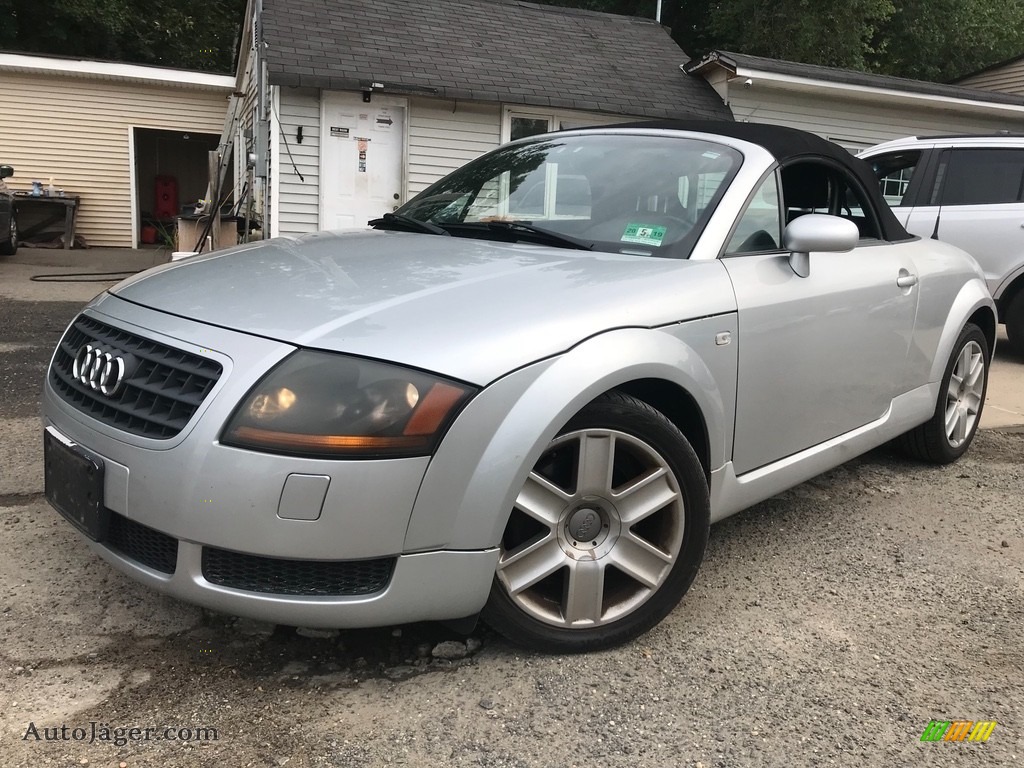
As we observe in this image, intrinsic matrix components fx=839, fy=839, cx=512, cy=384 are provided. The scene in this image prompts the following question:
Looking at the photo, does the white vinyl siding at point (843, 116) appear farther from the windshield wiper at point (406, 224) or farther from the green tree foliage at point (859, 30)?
the windshield wiper at point (406, 224)

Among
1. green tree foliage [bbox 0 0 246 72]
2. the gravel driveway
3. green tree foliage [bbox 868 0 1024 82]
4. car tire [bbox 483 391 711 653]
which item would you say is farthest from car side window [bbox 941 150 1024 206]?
green tree foliage [bbox 868 0 1024 82]

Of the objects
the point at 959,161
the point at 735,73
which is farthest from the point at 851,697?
the point at 735,73

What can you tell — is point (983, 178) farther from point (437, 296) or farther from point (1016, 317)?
point (437, 296)

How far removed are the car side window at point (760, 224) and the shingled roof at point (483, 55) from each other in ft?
27.8

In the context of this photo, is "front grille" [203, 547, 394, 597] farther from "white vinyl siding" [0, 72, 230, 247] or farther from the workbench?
"white vinyl siding" [0, 72, 230, 247]

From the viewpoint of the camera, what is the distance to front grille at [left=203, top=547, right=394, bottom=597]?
1942 mm

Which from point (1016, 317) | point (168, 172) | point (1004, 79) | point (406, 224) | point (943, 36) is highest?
point (943, 36)

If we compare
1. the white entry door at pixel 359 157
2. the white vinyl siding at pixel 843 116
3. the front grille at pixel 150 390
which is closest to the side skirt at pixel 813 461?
the front grille at pixel 150 390

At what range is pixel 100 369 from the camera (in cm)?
216

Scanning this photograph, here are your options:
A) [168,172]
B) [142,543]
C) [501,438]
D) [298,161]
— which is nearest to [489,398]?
[501,438]

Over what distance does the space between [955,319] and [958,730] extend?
2.29m

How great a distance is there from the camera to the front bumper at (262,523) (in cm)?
185

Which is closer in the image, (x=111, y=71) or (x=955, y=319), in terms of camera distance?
(x=955, y=319)

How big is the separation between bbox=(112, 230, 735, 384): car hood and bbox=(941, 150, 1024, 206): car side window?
537 centimetres
